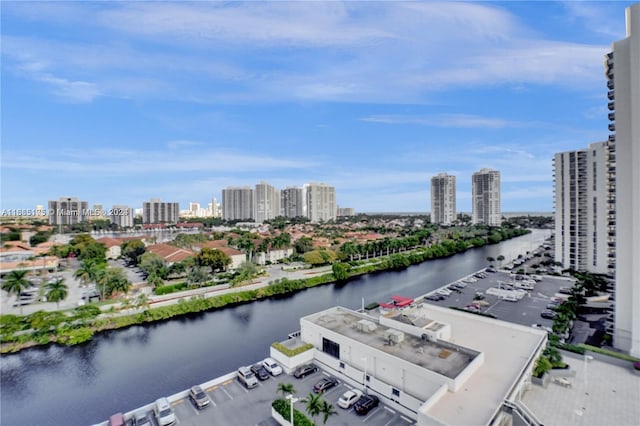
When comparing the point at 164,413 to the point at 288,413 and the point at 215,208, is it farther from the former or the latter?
the point at 215,208

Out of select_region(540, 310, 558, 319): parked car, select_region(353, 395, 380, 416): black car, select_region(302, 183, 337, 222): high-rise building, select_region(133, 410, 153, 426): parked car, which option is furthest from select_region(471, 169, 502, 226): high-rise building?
select_region(133, 410, 153, 426): parked car

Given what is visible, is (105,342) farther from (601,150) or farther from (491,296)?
(601,150)

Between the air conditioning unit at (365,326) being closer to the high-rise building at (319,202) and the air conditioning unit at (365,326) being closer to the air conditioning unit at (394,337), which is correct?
the air conditioning unit at (394,337)

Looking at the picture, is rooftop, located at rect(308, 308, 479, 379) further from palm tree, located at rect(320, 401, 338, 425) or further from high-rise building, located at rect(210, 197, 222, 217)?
high-rise building, located at rect(210, 197, 222, 217)

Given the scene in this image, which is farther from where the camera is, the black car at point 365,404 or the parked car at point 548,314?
the parked car at point 548,314

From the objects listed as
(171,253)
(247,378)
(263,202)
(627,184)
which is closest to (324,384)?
(247,378)

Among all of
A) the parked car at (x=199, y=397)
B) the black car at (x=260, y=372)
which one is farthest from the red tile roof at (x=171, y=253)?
the parked car at (x=199, y=397)
